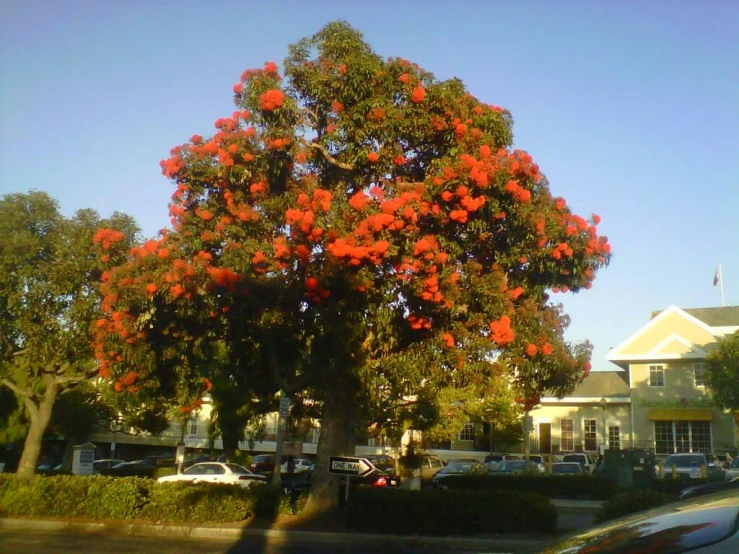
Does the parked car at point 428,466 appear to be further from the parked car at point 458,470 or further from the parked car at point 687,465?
the parked car at point 687,465

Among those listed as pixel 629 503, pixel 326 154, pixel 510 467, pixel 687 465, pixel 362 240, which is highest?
pixel 326 154

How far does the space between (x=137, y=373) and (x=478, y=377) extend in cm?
691

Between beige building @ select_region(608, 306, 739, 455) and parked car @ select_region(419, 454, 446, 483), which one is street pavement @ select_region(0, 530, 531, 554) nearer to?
parked car @ select_region(419, 454, 446, 483)

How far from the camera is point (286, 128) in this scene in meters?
13.4

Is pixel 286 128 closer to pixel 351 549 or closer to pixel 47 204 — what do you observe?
pixel 351 549

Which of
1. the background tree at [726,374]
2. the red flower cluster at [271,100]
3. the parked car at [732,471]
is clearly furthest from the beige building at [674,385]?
the red flower cluster at [271,100]

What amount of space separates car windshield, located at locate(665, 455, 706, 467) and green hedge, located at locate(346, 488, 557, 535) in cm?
1672

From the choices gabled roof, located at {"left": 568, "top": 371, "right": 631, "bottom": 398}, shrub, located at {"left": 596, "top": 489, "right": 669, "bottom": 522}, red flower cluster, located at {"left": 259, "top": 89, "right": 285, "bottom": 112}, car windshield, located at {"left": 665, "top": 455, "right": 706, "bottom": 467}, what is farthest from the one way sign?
gabled roof, located at {"left": 568, "top": 371, "right": 631, "bottom": 398}

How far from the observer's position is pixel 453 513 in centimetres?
1441

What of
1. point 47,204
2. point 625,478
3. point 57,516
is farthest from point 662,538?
point 625,478

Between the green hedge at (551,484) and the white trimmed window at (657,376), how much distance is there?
16726 millimetres

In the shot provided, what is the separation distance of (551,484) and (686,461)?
7799mm

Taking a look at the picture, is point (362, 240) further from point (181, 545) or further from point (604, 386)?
point (604, 386)

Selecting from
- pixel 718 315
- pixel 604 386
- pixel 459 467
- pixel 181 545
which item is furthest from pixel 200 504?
pixel 718 315
